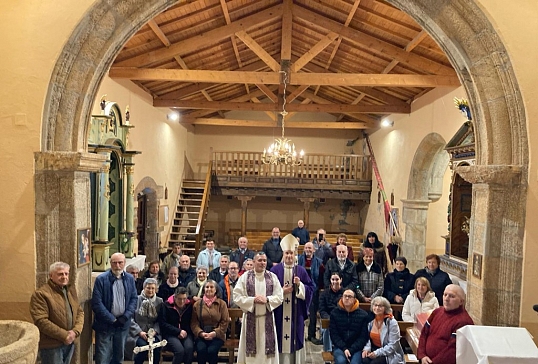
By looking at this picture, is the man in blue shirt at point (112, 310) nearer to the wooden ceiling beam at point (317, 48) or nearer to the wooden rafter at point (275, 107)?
the wooden ceiling beam at point (317, 48)

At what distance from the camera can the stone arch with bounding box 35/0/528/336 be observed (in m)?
3.71

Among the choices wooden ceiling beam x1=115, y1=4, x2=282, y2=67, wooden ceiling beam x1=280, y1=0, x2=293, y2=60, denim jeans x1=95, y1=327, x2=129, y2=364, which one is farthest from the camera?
wooden ceiling beam x1=280, y1=0, x2=293, y2=60

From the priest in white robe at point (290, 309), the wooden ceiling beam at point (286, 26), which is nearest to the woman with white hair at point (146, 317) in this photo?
the priest in white robe at point (290, 309)

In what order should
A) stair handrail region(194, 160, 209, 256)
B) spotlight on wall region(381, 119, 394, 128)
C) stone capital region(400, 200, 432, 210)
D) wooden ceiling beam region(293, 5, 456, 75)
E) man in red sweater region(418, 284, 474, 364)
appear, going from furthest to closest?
Result: 1. spotlight on wall region(381, 119, 394, 128)
2. stair handrail region(194, 160, 209, 256)
3. stone capital region(400, 200, 432, 210)
4. wooden ceiling beam region(293, 5, 456, 75)
5. man in red sweater region(418, 284, 474, 364)

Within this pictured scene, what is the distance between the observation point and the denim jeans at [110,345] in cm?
423

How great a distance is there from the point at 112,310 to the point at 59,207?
1171 mm

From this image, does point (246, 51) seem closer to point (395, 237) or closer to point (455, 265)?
point (395, 237)

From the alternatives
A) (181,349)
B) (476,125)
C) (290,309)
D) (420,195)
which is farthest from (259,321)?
(420,195)

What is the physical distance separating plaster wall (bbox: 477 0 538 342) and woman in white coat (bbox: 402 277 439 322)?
107 centimetres

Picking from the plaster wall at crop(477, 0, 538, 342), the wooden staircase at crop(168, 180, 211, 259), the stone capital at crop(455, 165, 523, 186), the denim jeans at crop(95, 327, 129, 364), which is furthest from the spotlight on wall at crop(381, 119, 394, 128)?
the denim jeans at crop(95, 327, 129, 364)

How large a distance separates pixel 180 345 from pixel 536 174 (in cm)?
383

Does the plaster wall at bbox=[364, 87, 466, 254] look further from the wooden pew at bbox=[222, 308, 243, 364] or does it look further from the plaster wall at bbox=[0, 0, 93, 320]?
the plaster wall at bbox=[0, 0, 93, 320]

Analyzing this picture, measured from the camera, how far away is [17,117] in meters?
3.69

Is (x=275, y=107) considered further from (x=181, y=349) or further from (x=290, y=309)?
(x=181, y=349)
